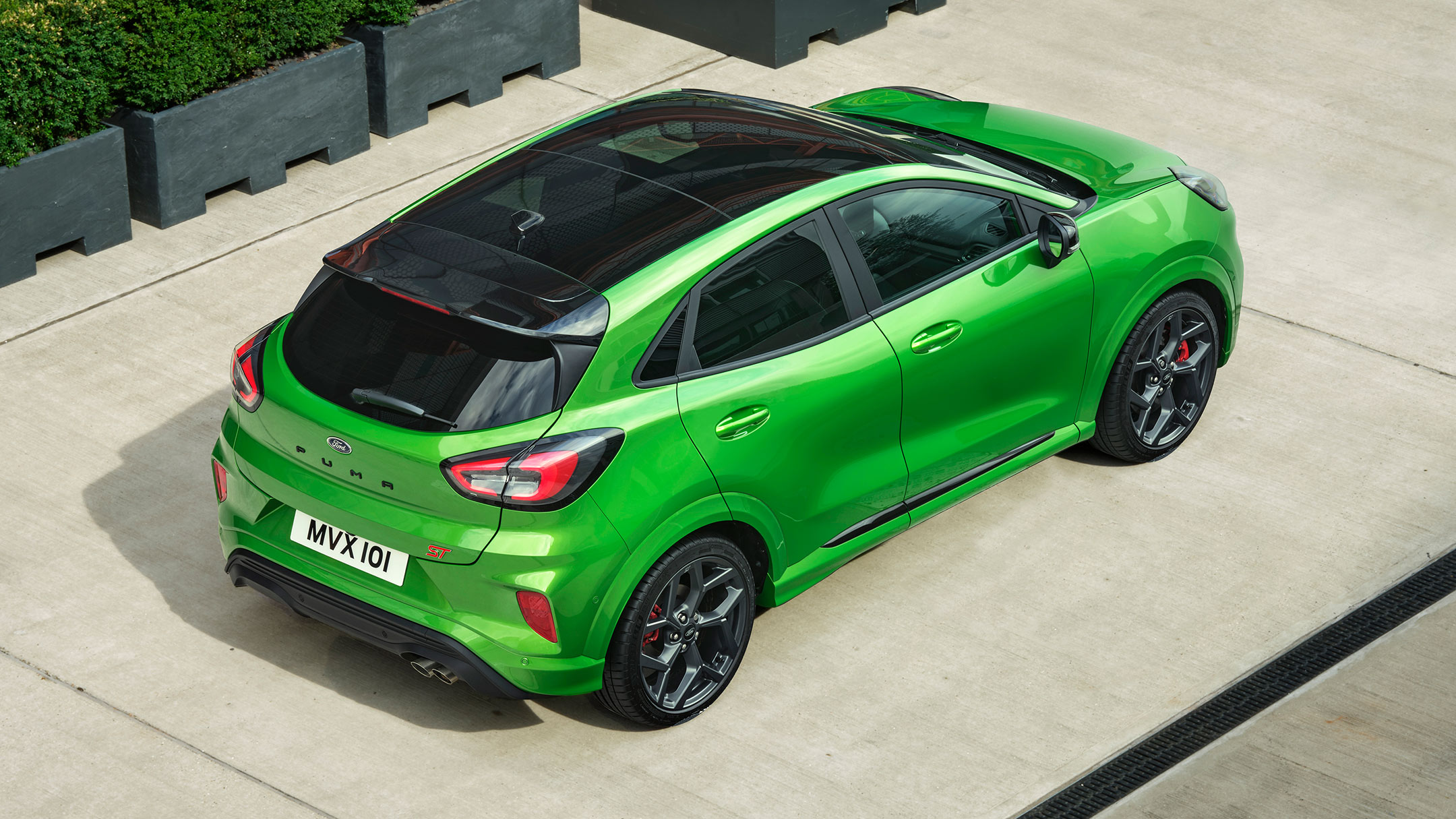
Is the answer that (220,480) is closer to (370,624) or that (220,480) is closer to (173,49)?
(370,624)

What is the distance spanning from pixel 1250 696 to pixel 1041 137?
8.39ft

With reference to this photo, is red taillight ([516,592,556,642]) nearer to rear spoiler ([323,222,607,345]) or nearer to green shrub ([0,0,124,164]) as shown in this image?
rear spoiler ([323,222,607,345])

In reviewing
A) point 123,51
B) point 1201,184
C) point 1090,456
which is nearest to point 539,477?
point 1090,456

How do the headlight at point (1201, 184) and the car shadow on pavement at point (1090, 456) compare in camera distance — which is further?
the car shadow on pavement at point (1090, 456)

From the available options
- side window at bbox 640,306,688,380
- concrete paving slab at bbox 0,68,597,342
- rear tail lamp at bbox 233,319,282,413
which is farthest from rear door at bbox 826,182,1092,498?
concrete paving slab at bbox 0,68,597,342

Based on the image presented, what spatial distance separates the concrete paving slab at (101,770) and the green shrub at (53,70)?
3267 mm

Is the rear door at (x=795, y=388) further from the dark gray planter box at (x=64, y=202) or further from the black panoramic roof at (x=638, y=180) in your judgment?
the dark gray planter box at (x=64, y=202)

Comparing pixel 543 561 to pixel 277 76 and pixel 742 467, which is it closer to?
pixel 742 467

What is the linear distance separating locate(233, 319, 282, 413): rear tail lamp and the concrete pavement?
95cm

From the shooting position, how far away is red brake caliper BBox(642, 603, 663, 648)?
16.9 ft

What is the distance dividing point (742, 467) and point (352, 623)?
4.23 ft

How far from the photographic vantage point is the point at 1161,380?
6.74m

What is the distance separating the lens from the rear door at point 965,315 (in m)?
5.68

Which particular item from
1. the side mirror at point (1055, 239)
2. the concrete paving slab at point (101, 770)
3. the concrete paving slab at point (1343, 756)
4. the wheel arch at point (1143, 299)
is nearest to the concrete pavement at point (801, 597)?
the concrete paving slab at point (101, 770)
